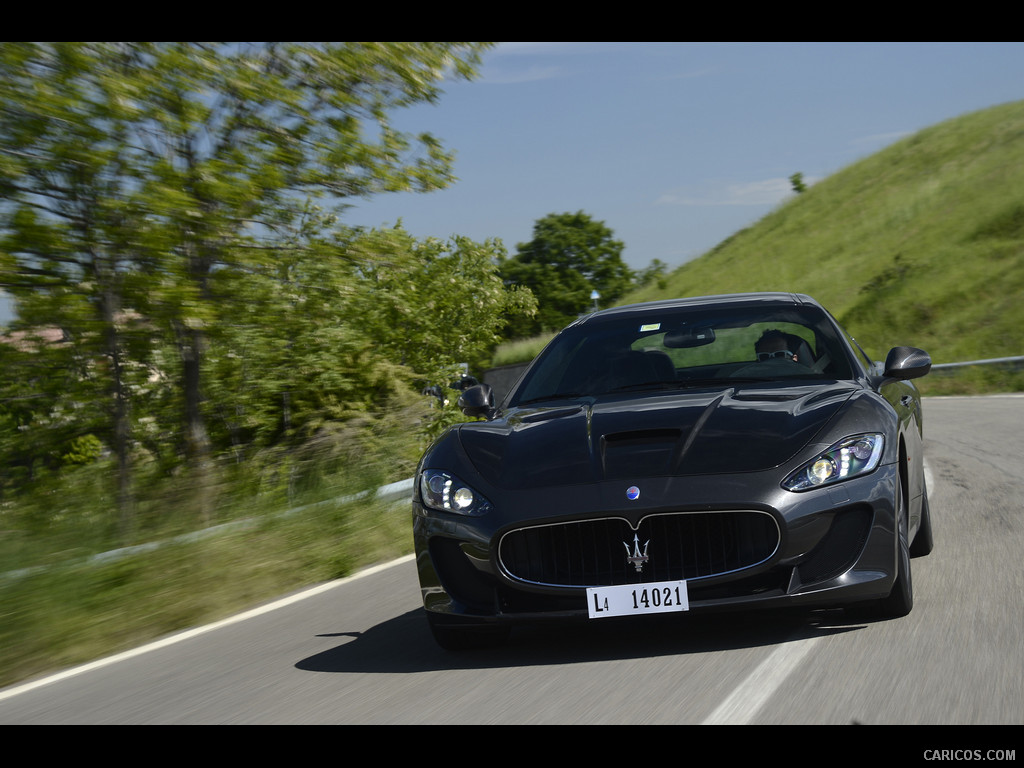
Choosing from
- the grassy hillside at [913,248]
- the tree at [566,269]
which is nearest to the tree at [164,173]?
the grassy hillside at [913,248]

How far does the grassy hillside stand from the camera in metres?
43.8

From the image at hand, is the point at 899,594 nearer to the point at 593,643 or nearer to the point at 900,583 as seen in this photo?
the point at 900,583

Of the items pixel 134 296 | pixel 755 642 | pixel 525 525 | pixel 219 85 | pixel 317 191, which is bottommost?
pixel 755 642

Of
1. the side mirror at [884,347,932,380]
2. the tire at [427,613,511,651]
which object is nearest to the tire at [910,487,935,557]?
the side mirror at [884,347,932,380]

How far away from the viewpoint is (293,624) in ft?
21.0

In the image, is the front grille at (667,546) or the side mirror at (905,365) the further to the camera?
the side mirror at (905,365)

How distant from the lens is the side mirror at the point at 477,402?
6.04 metres

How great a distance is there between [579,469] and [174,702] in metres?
1.85

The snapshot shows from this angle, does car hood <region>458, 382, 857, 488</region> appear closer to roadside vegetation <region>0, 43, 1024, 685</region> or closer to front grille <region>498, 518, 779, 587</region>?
front grille <region>498, 518, 779, 587</region>

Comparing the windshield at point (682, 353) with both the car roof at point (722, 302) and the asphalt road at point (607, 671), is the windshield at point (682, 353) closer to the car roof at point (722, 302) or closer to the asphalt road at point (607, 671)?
the car roof at point (722, 302)

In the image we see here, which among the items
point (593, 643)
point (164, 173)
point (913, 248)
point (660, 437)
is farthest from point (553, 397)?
point (913, 248)

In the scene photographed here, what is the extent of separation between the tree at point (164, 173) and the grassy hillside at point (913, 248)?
1216 inches
